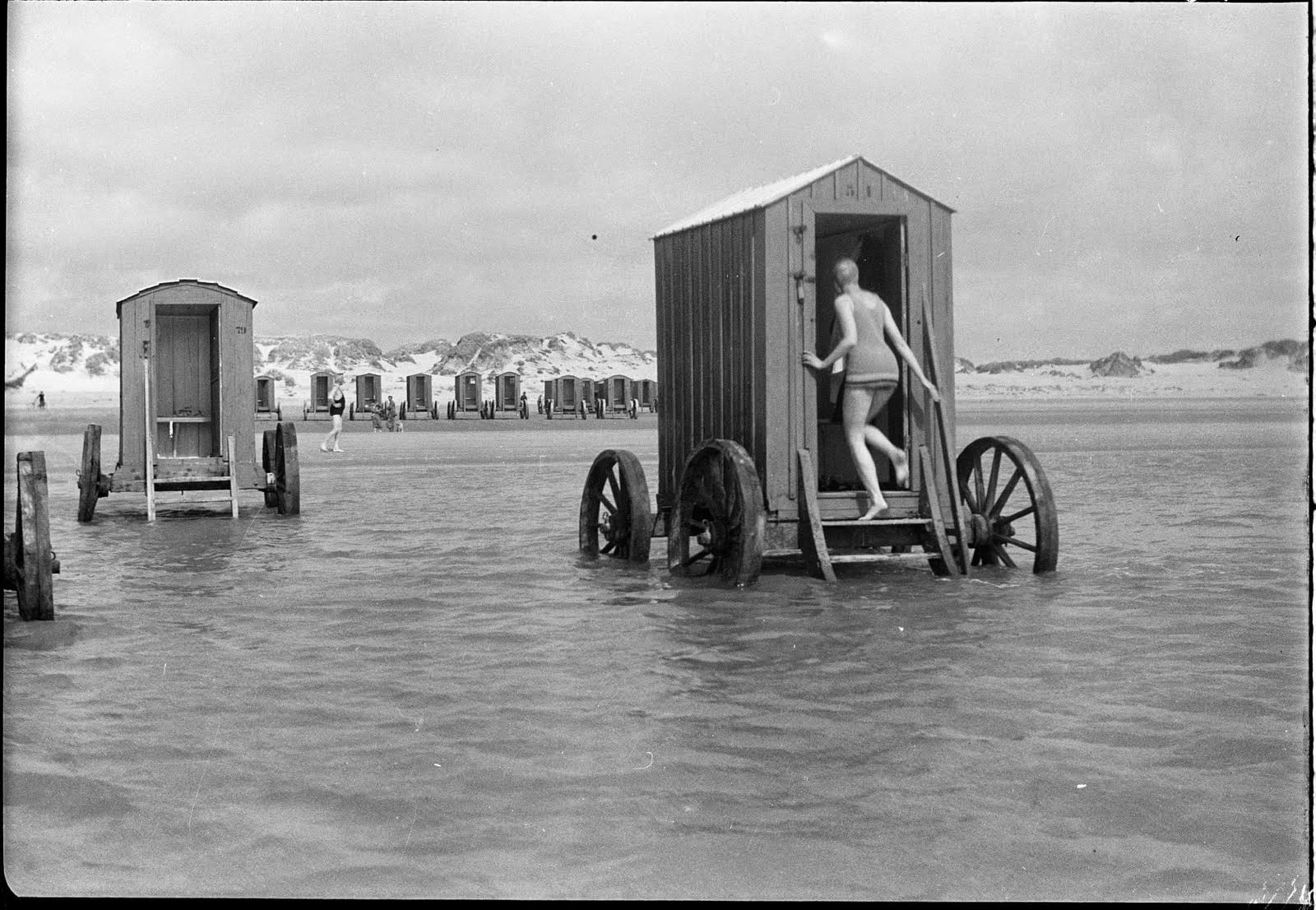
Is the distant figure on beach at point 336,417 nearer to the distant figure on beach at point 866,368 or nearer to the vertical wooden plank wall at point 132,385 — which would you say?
the vertical wooden plank wall at point 132,385

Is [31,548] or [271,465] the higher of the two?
[271,465]

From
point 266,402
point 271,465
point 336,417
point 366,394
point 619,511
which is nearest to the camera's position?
point 619,511

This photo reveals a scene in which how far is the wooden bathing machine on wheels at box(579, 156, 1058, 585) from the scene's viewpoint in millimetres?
9617

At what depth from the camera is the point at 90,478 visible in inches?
579

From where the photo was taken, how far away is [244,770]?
16.1 ft

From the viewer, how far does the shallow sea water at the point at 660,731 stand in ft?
13.0

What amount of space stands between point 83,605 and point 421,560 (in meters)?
3.13

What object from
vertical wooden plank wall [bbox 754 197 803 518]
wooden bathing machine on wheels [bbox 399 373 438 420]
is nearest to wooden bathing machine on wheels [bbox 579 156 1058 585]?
vertical wooden plank wall [bbox 754 197 803 518]

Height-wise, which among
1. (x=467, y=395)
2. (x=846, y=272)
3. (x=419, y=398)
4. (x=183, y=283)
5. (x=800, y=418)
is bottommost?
(x=800, y=418)

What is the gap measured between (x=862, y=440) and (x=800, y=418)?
0.52 m

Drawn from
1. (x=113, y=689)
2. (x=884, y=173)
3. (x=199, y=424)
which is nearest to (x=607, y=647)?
(x=113, y=689)

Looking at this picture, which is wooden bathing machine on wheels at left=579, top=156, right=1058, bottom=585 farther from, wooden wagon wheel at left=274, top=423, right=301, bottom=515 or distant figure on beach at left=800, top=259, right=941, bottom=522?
wooden wagon wheel at left=274, top=423, right=301, bottom=515

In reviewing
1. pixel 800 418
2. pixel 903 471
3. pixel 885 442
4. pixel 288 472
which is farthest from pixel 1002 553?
pixel 288 472

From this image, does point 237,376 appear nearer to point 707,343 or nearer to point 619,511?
point 619,511
